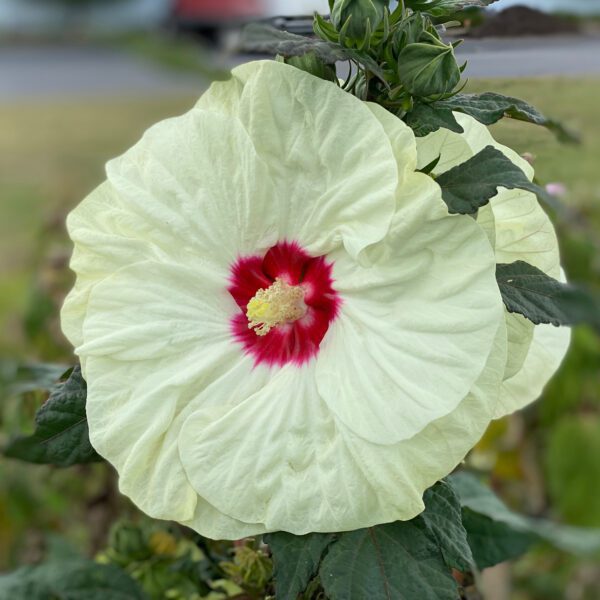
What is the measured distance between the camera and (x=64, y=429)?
0.93 meters

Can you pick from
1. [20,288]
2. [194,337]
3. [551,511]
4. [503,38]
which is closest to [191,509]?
[194,337]

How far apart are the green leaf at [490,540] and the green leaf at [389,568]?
0.91 ft

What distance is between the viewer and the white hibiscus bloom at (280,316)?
0.76m

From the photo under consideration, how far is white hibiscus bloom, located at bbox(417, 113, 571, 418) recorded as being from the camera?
836mm

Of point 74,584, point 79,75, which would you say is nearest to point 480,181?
point 74,584

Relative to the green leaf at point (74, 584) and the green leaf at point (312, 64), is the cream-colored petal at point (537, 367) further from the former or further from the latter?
the green leaf at point (74, 584)

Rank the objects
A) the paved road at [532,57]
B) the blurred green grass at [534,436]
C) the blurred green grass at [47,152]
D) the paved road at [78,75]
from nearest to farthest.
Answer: the paved road at [532,57] → the blurred green grass at [534,436] → the blurred green grass at [47,152] → the paved road at [78,75]

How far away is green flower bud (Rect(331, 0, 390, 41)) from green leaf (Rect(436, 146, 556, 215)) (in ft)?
0.42

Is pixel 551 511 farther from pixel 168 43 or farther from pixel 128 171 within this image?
pixel 168 43

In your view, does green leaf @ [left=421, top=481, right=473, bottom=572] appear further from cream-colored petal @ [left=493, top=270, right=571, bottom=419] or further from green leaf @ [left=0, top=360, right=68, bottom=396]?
green leaf @ [left=0, top=360, right=68, bottom=396]

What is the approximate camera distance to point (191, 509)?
821 mm

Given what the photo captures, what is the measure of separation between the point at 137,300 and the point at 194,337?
56 millimetres

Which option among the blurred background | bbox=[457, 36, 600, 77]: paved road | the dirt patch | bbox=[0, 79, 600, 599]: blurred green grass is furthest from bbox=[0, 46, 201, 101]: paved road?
the dirt patch

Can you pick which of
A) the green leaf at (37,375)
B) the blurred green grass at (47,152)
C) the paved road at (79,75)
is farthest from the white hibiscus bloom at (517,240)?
the paved road at (79,75)
